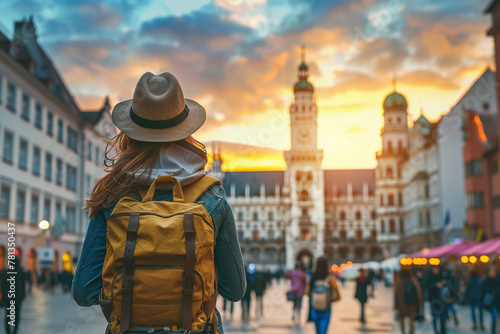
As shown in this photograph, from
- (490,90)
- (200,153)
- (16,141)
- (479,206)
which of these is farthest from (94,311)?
(490,90)

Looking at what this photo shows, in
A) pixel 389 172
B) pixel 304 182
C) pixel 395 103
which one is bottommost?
pixel 389 172

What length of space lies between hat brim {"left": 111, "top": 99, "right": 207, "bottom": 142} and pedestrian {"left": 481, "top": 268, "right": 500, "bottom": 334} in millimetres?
14216

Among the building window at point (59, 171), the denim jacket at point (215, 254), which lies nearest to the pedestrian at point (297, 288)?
the denim jacket at point (215, 254)

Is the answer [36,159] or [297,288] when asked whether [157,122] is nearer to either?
[297,288]

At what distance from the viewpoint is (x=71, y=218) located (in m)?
46.4

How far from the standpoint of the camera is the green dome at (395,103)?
112188 mm

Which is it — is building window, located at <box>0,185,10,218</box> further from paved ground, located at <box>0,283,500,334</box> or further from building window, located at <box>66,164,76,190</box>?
building window, located at <box>66,164,76,190</box>

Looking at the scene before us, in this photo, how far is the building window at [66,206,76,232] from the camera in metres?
45.4

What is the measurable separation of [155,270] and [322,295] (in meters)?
9.47

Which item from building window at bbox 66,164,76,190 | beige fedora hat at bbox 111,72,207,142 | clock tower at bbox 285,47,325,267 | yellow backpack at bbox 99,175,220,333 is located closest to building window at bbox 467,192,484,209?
building window at bbox 66,164,76,190

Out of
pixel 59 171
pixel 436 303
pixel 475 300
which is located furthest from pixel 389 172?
pixel 436 303

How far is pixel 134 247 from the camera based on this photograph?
2.52 meters

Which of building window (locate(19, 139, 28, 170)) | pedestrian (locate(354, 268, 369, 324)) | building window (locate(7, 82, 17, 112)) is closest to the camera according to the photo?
pedestrian (locate(354, 268, 369, 324))

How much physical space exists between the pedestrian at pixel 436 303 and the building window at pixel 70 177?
109 ft
